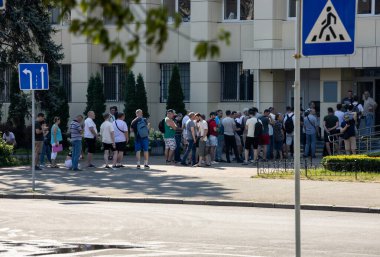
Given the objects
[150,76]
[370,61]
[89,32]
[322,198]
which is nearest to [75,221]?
[322,198]

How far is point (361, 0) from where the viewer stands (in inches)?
1519

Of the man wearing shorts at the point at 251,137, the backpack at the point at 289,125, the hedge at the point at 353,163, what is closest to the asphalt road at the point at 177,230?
the hedge at the point at 353,163

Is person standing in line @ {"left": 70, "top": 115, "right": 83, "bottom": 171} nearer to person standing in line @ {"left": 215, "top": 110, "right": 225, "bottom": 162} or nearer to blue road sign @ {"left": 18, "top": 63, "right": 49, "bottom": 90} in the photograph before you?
person standing in line @ {"left": 215, "top": 110, "right": 225, "bottom": 162}

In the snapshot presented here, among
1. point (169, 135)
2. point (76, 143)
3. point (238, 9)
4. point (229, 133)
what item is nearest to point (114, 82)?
point (238, 9)

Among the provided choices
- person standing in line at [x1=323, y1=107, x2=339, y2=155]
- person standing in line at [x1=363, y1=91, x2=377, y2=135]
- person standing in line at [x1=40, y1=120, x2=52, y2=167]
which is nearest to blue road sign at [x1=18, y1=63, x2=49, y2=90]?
person standing in line at [x1=40, y1=120, x2=52, y2=167]

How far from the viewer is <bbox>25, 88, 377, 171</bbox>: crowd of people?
3006cm

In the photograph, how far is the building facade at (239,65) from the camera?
38.4 meters

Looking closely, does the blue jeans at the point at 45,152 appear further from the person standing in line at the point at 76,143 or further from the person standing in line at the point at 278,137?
the person standing in line at the point at 278,137

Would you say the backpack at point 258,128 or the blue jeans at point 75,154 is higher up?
the backpack at point 258,128

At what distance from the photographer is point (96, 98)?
44.0 m

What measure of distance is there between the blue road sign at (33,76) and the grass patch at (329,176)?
20.9 feet

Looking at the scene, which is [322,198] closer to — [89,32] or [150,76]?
[89,32]

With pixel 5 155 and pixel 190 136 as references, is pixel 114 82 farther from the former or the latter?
pixel 190 136

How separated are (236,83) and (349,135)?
1094 cm
